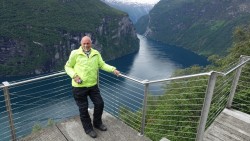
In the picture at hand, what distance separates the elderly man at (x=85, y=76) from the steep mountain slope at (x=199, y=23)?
125 metres

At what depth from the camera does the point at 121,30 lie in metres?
129

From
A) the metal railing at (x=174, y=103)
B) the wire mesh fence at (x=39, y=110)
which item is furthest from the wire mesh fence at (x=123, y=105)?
the wire mesh fence at (x=39, y=110)

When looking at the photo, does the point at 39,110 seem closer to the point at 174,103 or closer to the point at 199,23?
the point at 174,103

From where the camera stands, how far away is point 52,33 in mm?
98188

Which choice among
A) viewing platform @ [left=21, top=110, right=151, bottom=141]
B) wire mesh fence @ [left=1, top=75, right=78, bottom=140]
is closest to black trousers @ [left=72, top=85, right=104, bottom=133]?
viewing platform @ [left=21, top=110, right=151, bottom=141]

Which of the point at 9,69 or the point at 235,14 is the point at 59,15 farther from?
the point at 235,14

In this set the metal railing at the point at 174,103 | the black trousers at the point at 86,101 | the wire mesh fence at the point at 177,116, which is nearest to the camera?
the metal railing at the point at 174,103

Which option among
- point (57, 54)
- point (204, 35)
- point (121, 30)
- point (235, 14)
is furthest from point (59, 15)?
point (235, 14)

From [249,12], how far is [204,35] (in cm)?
2479

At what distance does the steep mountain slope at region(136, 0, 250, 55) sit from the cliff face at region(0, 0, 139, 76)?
36391 mm

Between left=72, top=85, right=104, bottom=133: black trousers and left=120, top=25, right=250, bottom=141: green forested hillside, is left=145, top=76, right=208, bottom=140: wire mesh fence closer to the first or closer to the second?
left=120, top=25, right=250, bottom=141: green forested hillside

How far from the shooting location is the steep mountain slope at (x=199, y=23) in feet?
448

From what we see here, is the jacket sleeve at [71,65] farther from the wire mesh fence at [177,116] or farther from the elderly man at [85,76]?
the wire mesh fence at [177,116]

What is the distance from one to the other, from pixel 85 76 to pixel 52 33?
321ft
